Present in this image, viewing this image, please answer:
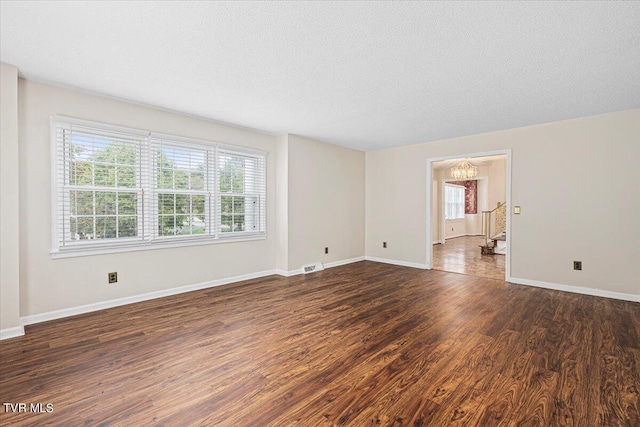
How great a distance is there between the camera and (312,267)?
549cm

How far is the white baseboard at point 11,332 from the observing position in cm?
267

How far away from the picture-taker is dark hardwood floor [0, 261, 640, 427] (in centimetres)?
172

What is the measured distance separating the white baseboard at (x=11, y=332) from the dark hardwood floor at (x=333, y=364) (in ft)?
0.34

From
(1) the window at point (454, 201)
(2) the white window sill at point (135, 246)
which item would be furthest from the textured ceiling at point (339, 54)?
(1) the window at point (454, 201)

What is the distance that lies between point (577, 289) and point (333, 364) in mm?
3999

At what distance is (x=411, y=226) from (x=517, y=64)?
369 cm

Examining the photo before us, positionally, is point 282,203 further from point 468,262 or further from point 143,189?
point 468,262

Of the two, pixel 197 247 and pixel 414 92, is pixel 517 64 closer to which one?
pixel 414 92

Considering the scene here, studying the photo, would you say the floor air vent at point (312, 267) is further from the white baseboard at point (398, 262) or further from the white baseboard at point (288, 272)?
the white baseboard at point (398, 262)

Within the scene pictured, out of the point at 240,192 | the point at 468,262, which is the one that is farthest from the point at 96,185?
the point at 468,262

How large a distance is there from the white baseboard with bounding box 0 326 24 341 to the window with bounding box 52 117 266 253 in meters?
0.78

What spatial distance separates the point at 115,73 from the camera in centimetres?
283

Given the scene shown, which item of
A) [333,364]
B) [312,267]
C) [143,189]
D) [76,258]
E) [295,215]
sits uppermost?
[143,189]

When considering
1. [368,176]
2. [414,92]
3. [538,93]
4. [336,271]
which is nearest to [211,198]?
[336,271]
